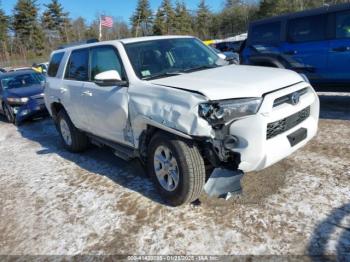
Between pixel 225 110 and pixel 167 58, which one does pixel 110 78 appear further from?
pixel 225 110

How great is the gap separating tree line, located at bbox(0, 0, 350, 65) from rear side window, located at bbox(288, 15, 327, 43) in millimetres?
45152

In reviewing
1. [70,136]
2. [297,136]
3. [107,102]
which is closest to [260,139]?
[297,136]

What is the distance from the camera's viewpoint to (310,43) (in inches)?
269

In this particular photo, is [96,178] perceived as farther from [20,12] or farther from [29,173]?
[20,12]

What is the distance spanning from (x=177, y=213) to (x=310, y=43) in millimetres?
5062

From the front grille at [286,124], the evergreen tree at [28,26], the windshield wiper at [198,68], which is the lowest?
the front grille at [286,124]

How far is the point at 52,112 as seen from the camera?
6.45 metres

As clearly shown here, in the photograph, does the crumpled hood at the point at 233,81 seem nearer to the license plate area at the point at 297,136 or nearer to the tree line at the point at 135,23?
the license plate area at the point at 297,136

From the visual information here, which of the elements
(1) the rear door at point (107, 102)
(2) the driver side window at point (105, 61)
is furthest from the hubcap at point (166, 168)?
(2) the driver side window at point (105, 61)

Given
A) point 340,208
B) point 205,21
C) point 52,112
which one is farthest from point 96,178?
point 205,21

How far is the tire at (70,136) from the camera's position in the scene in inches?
229

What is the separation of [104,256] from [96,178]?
1.89 meters

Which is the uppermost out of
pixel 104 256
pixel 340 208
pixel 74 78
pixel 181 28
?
pixel 181 28

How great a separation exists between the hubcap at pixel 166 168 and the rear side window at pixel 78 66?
2.05 m
